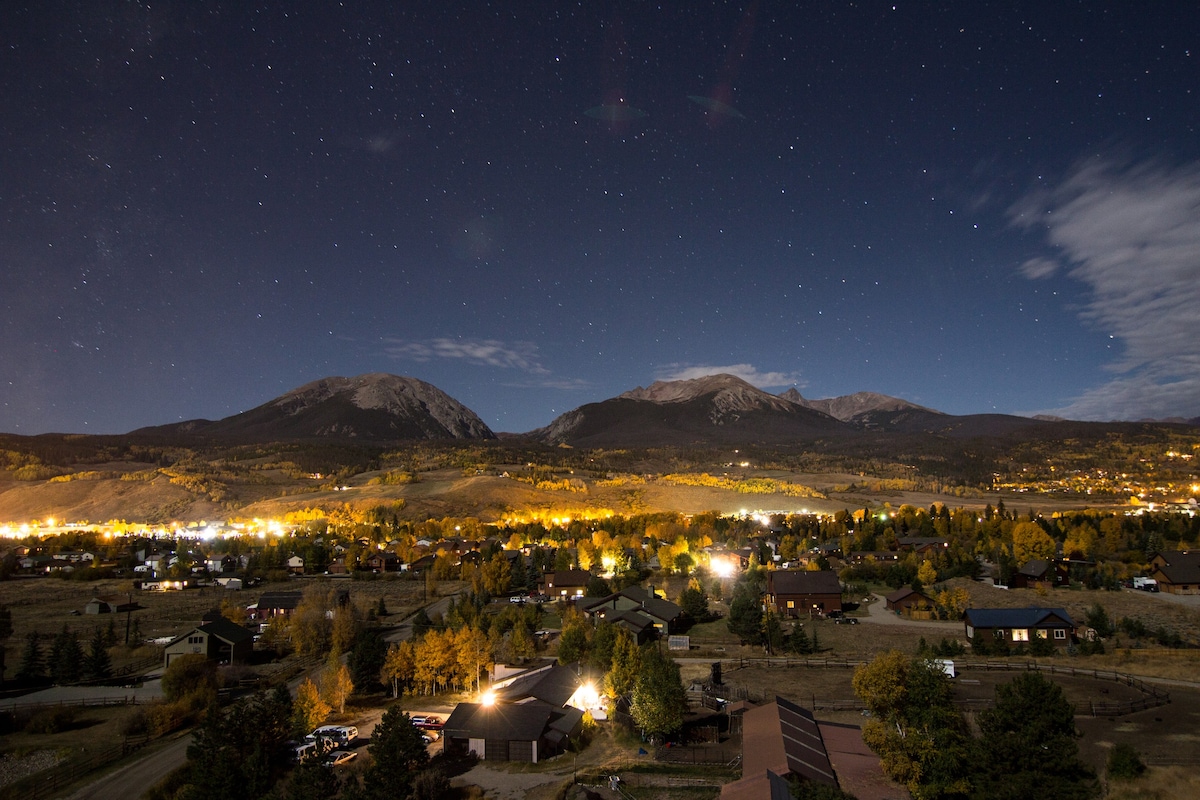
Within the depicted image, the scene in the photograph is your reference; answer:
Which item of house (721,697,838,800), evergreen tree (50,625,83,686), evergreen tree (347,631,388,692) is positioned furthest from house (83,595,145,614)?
house (721,697,838,800)

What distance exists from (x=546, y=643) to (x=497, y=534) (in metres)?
67.2

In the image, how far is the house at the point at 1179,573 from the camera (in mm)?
53906

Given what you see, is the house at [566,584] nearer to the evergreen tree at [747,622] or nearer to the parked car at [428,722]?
the evergreen tree at [747,622]

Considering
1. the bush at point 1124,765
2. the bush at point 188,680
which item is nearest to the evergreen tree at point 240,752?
the bush at point 188,680

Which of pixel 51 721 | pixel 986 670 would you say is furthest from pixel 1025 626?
pixel 51 721

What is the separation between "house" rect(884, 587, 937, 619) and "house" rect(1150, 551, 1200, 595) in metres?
19.5

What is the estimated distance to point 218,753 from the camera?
1986cm

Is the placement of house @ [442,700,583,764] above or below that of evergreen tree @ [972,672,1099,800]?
below

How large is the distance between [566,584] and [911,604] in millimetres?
29459

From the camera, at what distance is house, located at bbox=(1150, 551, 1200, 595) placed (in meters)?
53.9

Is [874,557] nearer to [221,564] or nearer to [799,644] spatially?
[799,644]

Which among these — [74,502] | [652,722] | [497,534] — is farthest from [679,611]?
[74,502]

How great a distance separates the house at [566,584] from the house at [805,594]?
57.9ft

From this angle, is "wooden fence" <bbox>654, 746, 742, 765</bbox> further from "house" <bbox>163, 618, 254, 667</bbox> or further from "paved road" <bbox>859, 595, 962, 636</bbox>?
"house" <bbox>163, 618, 254, 667</bbox>
